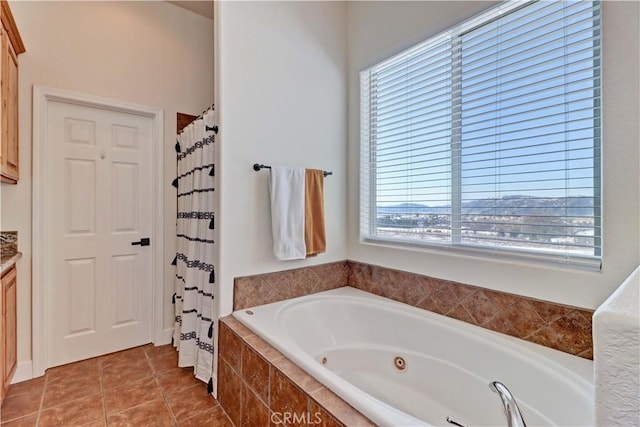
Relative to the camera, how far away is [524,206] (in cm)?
152

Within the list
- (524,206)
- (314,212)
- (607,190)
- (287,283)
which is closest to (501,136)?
(524,206)

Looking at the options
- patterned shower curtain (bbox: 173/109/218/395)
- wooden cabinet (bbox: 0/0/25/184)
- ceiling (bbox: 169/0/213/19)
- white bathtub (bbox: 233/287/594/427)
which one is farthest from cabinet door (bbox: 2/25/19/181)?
white bathtub (bbox: 233/287/594/427)

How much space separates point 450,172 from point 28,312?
292 cm

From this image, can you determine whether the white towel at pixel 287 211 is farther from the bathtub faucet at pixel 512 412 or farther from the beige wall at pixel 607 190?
the bathtub faucet at pixel 512 412

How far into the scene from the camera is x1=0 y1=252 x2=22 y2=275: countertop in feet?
5.26

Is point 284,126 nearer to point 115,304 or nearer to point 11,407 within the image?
point 115,304

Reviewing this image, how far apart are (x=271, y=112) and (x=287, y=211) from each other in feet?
2.21

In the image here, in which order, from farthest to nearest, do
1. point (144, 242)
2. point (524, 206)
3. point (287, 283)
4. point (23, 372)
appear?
point (144, 242), point (287, 283), point (23, 372), point (524, 206)

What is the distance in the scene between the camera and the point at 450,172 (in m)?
1.82

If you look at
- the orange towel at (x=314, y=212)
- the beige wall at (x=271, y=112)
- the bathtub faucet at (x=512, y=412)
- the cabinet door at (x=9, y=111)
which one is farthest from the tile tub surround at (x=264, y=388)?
the cabinet door at (x=9, y=111)

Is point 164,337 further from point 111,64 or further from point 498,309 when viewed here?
point 498,309

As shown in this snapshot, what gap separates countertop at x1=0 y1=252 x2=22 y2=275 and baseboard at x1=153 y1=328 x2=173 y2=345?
1126mm

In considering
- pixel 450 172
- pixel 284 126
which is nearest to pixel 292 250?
pixel 284 126

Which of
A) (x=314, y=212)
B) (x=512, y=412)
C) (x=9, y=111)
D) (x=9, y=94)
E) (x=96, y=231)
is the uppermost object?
(x=9, y=94)
